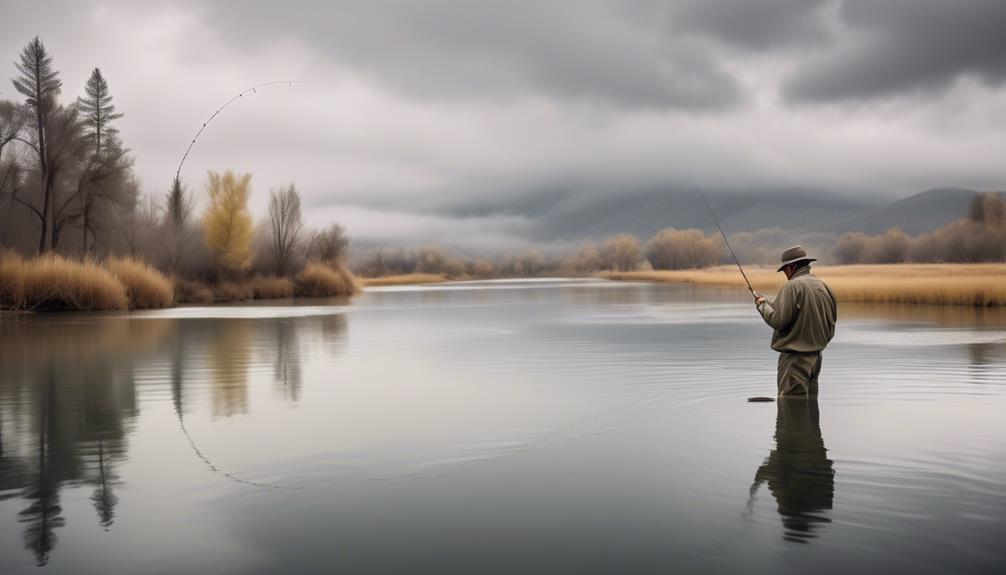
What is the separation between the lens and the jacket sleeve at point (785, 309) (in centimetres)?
656

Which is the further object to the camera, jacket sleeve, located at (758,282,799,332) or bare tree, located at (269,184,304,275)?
bare tree, located at (269,184,304,275)

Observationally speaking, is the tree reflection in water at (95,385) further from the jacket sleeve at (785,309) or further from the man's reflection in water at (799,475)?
the jacket sleeve at (785,309)

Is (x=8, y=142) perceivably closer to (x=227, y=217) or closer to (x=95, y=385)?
(x=227, y=217)

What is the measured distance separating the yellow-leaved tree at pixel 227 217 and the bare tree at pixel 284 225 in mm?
3135

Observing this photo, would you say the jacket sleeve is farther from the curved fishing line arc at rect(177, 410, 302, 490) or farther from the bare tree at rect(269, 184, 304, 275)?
the bare tree at rect(269, 184, 304, 275)

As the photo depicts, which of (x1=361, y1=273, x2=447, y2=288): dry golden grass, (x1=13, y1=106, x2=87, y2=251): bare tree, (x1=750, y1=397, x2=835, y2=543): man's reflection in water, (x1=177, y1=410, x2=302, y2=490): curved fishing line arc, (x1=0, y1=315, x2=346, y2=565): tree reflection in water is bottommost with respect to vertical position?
(x1=750, y1=397, x2=835, y2=543): man's reflection in water

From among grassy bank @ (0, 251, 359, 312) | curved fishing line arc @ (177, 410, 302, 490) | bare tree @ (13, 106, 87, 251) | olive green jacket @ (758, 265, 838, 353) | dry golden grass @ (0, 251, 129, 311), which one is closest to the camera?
curved fishing line arc @ (177, 410, 302, 490)

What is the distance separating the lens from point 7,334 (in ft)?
51.1

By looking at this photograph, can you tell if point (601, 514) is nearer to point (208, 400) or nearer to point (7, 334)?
point (208, 400)

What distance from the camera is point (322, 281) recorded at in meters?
36.1

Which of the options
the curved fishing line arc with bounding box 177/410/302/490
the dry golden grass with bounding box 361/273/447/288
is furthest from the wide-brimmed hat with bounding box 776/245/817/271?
the dry golden grass with bounding box 361/273/447/288

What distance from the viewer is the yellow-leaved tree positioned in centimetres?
3058

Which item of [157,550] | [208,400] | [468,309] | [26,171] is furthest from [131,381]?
[26,171]

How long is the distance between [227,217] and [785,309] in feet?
89.9
